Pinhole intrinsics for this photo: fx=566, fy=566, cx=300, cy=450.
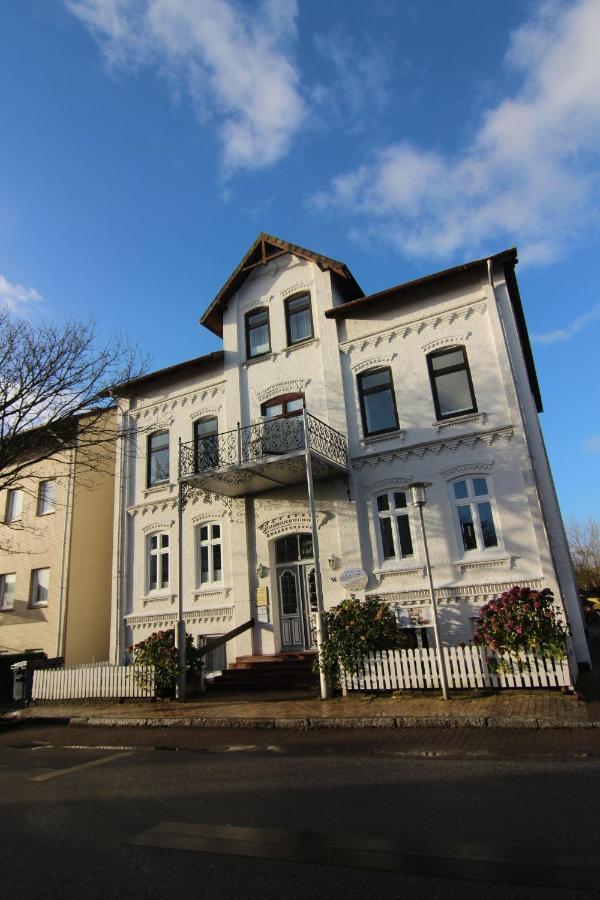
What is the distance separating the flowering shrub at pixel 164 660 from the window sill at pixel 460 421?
312 inches

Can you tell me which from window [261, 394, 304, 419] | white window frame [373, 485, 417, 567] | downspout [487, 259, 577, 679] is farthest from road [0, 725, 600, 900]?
window [261, 394, 304, 419]

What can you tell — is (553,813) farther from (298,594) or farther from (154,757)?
(298,594)

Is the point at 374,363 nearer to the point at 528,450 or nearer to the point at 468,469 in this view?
the point at 468,469

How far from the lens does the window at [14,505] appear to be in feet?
69.4

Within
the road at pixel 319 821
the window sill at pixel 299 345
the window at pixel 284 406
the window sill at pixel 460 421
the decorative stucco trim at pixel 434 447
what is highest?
the window sill at pixel 299 345

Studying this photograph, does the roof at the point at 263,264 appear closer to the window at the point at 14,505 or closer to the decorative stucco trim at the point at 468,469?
the decorative stucco trim at the point at 468,469

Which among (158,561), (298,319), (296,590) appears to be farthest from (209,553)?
(298,319)

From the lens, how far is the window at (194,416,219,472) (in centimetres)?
1571

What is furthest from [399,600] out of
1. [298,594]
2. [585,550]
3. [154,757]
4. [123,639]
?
[585,550]

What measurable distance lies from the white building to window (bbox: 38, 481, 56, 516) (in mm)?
3595

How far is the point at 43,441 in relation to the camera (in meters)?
14.8

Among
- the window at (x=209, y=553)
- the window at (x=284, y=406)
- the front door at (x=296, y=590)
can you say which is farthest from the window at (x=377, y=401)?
the window at (x=209, y=553)

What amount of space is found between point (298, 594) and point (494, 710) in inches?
270

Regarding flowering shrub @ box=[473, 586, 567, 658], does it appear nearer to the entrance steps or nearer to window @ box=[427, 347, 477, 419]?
the entrance steps
